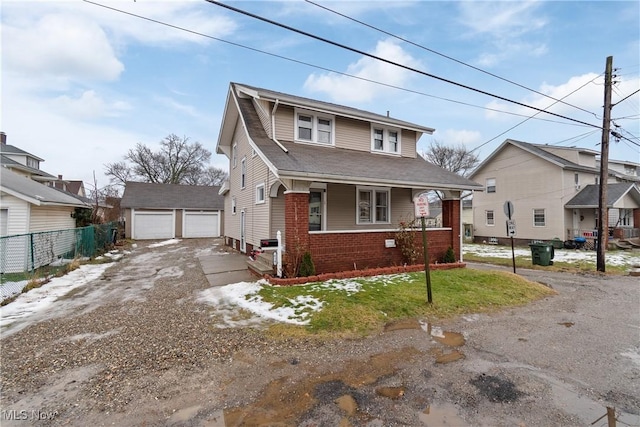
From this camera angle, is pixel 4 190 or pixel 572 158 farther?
pixel 572 158

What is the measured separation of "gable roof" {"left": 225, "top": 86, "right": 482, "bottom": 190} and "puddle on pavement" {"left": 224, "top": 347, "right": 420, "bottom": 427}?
17.1 ft

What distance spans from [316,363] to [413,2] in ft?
30.1

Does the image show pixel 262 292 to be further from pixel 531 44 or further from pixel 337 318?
pixel 531 44

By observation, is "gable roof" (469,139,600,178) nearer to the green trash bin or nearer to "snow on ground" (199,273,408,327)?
the green trash bin

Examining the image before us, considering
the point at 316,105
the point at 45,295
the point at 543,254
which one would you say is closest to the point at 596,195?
the point at 543,254

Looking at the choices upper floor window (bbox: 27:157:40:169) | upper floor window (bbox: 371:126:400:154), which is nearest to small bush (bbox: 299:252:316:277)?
upper floor window (bbox: 371:126:400:154)

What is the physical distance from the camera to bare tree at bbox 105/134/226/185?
40.7 m

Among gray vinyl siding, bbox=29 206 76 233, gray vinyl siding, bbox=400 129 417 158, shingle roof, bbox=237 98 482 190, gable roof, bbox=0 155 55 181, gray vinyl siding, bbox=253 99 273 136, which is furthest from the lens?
gable roof, bbox=0 155 55 181

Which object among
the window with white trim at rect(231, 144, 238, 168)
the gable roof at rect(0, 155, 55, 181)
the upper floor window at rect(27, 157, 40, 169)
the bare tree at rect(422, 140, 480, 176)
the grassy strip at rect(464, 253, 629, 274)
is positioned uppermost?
the bare tree at rect(422, 140, 480, 176)

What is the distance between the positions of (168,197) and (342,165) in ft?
71.2

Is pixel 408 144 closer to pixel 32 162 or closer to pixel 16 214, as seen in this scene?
pixel 16 214

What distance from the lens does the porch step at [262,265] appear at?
8.73m

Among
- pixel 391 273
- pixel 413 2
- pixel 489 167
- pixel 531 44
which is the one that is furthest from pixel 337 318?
pixel 489 167

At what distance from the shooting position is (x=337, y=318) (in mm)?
5555
